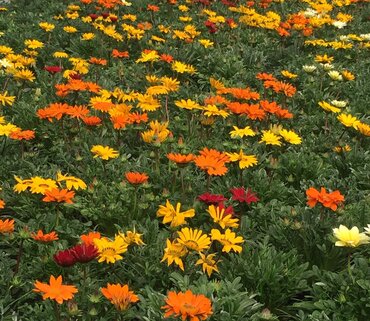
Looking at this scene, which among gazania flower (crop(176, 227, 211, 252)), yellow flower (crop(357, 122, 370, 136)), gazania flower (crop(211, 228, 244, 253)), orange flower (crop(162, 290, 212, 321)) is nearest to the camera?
orange flower (crop(162, 290, 212, 321))

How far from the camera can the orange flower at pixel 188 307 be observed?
189 cm

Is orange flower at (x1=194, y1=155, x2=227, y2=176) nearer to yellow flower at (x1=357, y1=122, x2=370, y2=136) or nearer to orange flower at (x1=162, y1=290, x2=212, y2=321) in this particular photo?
orange flower at (x1=162, y1=290, x2=212, y2=321)

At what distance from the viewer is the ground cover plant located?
236cm

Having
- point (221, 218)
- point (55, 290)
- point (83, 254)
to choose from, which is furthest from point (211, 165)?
point (55, 290)

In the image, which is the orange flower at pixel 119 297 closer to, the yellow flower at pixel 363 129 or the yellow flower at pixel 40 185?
the yellow flower at pixel 40 185

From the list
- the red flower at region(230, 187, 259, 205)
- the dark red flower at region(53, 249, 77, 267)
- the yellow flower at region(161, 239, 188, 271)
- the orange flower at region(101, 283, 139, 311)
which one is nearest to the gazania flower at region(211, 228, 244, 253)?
the yellow flower at region(161, 239, 188, 271)

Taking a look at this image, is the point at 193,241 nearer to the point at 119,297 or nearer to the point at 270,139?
the point at 119,297

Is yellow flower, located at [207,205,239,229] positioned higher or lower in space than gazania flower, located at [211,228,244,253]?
higher

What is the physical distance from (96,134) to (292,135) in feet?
4.71

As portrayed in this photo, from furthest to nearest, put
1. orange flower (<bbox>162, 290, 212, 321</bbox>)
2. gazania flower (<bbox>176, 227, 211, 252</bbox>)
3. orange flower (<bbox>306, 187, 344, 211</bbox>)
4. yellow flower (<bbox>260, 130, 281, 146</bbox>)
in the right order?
yellow flower (<bbox>260, 130, 281, 146</bbox>) < orange flower (<bbox>306, 187, 344, 211</bbox>) < gazania flower (<bbox>176, 227, 211, 252</bbox>) < orange flower (<bbox>162, 290, 212, 321</bbox>)

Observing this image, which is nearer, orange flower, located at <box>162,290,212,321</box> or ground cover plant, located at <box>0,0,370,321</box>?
orange flower, located at <box>162,290,212,321</box>

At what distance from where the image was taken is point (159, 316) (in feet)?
7.32

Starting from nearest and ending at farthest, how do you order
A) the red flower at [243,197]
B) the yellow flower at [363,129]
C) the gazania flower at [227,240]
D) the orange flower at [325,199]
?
the gazania flower at [227,240] < the orange flower at [325,199] < the red flower at [243,197] < the yellow flower at [363,129]

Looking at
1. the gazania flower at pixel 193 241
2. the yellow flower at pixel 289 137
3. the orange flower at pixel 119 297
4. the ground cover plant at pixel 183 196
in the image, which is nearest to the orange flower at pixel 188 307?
the ground cover plant at pixel 183 196
